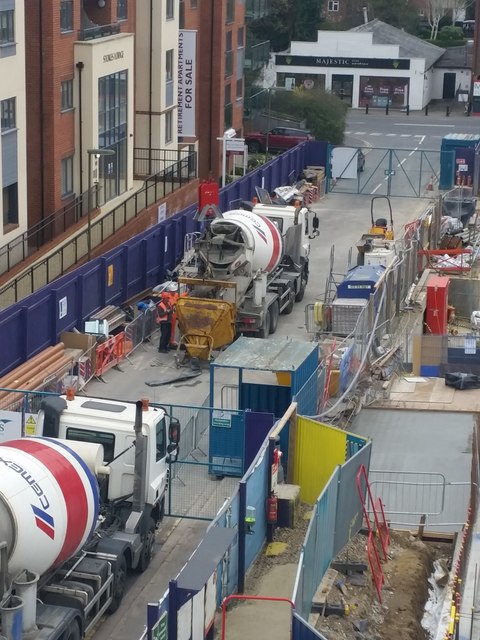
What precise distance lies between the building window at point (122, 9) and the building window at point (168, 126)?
17.5ft

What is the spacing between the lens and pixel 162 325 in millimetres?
35750

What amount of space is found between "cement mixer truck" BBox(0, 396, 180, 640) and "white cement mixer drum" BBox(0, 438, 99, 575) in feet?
0.04

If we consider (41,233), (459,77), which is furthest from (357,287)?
(459,77)

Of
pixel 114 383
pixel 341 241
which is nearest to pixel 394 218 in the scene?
pixel 341 241

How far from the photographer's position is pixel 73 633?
1847cm

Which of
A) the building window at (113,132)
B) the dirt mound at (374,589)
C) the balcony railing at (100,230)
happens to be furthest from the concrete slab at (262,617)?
the building window at (113,132)

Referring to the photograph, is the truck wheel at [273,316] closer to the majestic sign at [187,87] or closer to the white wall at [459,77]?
the majestic sign at [187,87]

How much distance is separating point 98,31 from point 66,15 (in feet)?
9.56

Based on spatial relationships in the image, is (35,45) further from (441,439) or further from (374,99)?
(374,99)

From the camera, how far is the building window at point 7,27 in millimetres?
39281

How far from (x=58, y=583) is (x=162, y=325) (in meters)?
17.0

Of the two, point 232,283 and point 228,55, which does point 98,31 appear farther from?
point 228,55

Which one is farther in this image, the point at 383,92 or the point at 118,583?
the point at 383,92

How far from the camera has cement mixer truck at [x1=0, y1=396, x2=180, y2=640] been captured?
57.4 feet
